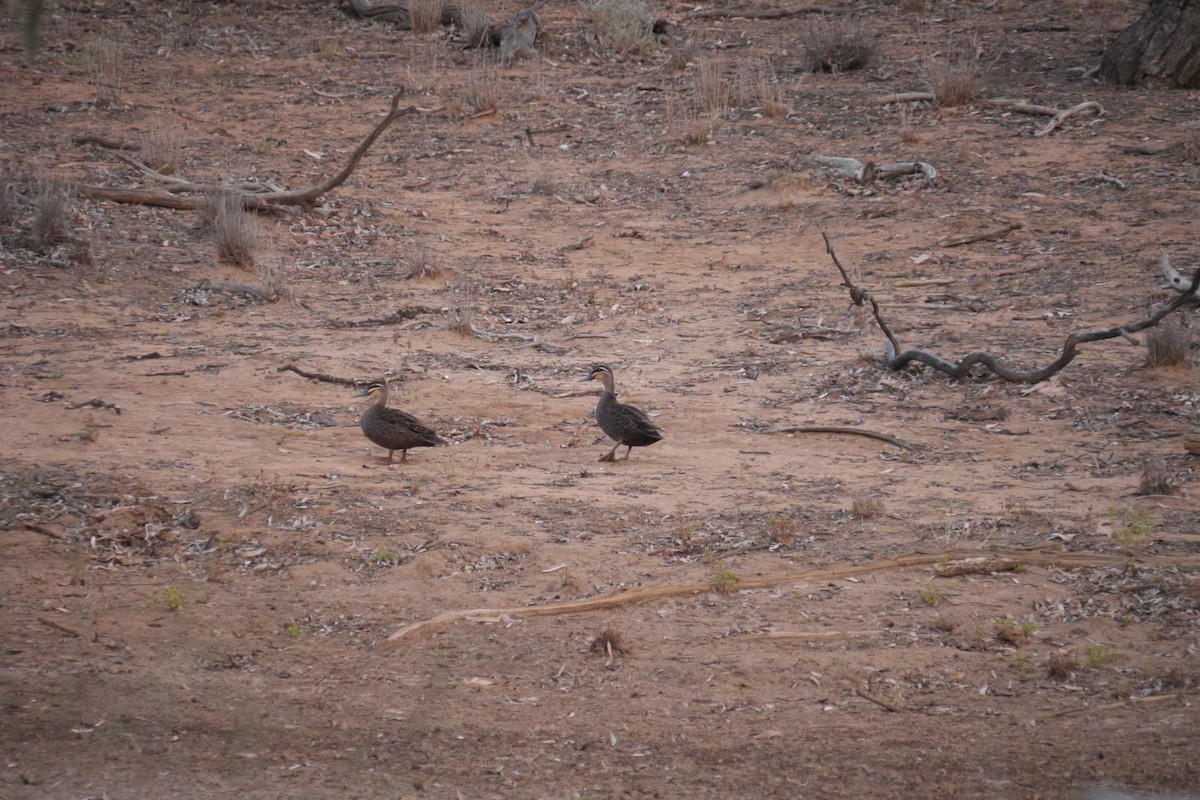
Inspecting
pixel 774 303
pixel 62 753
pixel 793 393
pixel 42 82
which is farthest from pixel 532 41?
pixel 62 753

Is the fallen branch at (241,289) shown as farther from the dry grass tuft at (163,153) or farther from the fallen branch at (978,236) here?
the fallen branch at (978,236)

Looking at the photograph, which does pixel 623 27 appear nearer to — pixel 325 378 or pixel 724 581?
pixel 325 378

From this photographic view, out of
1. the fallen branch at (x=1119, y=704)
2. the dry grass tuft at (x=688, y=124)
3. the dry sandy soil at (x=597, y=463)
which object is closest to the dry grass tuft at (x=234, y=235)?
the dry sandy soil at (x=597, y=463)

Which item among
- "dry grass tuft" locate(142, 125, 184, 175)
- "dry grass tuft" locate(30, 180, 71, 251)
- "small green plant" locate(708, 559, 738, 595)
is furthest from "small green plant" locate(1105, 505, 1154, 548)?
"dry grass tuft" locate(142, 125, 184, 175)

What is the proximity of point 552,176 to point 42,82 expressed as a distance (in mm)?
6965

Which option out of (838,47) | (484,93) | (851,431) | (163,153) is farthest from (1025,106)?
(163,153)

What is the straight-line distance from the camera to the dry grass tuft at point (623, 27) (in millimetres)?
19203

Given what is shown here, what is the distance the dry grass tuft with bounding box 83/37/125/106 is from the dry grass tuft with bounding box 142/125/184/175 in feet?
9.86

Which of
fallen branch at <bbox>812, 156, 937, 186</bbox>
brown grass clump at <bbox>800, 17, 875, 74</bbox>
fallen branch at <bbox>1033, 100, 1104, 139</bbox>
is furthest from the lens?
brown grass clump at <bbox>800, 17, 875, 74</bbox>

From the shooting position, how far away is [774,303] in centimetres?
1173

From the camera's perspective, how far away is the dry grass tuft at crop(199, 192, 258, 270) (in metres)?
11.9

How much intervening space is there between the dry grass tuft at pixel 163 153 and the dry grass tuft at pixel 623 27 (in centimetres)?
751

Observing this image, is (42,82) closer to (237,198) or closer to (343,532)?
(237,198)

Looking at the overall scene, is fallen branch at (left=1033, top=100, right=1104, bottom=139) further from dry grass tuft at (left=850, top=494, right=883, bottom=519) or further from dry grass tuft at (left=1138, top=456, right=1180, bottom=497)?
dry grass tuft at (left=850, top=494, right=883, bottom=519)
